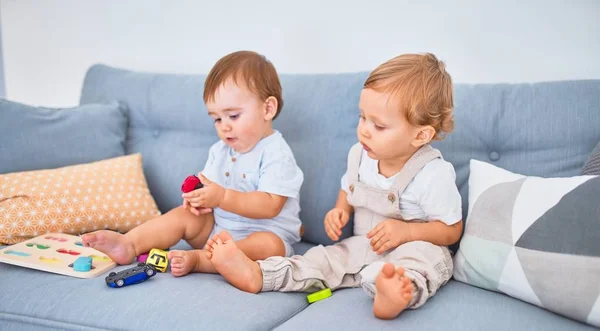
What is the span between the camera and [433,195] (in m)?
1.49

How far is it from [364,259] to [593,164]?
63 centimetres

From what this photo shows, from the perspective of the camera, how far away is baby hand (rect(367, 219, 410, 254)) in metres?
1.46

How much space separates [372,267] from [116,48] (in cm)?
193

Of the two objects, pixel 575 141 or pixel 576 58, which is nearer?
pixel 575 141

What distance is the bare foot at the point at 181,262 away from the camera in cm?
147

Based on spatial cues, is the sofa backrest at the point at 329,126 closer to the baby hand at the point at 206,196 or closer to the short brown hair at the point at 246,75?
the short brown hair at the point at 246,75

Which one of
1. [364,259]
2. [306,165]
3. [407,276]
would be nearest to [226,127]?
[306,165]

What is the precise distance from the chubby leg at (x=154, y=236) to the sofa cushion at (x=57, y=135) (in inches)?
18.2

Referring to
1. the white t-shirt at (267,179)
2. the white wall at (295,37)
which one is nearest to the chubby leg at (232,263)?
the white t-shirt at (267,179)

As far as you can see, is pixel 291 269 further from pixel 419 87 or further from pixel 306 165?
pixel 419 87

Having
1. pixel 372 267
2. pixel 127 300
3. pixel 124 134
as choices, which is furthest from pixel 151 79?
pixel 372 267

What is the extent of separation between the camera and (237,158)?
1.79 m

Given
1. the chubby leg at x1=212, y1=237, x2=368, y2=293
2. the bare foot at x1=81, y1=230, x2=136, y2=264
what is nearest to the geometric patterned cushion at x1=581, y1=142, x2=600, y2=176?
the chubby leg at x1=212, y1=237, x2=368, y2=293

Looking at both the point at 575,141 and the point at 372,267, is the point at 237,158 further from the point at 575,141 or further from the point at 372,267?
the point at 575,141
